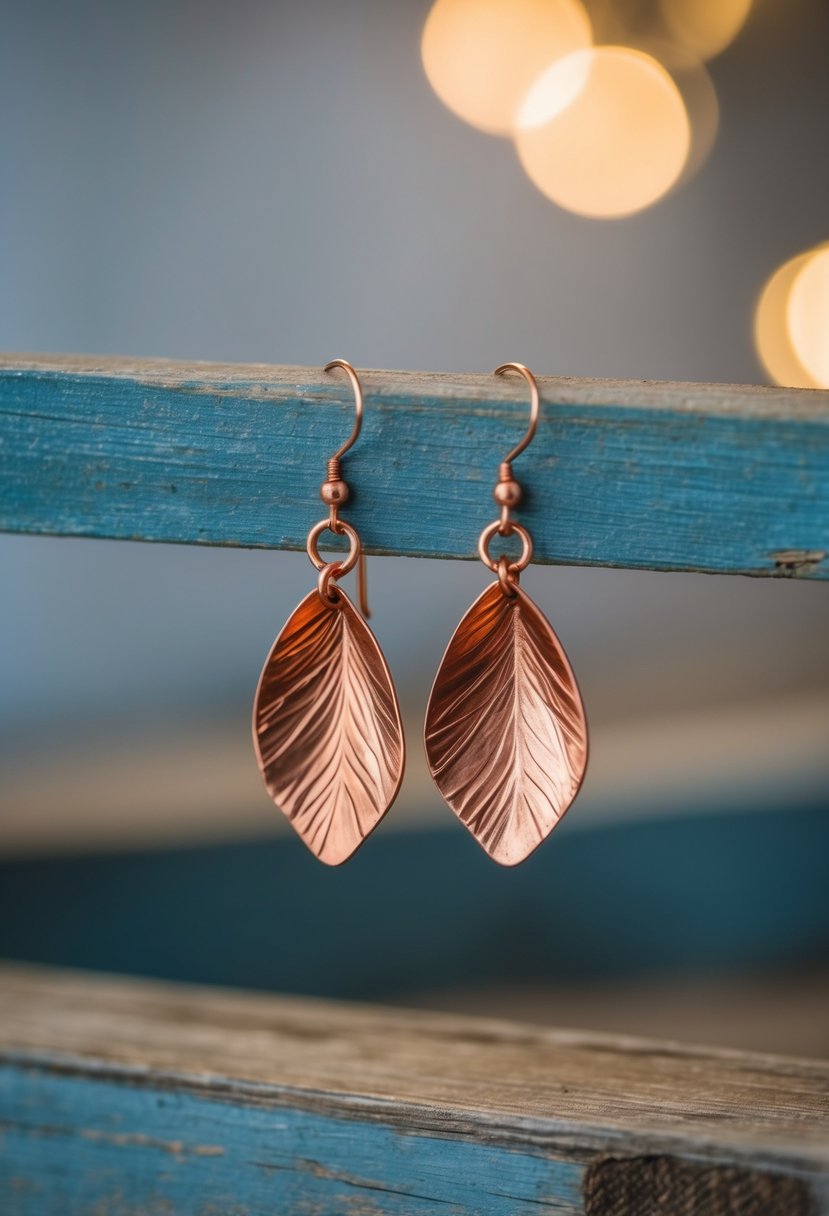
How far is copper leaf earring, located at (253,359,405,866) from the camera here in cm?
50

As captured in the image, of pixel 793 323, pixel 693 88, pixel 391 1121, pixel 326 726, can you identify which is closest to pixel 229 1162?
pixel 391 1121

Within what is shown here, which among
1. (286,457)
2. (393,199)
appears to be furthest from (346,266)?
(286,457)

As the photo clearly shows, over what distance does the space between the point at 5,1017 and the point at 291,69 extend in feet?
6.12

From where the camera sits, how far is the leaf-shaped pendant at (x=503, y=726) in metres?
0.48

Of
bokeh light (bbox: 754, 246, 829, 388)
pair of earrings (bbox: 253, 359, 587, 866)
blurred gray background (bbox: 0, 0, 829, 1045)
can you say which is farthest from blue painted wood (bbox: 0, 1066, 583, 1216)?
bokeh light (bbox: 754, 246, 829, 388)

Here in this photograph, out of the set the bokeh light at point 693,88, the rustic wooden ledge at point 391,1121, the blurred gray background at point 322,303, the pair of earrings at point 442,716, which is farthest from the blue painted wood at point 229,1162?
the bokeh light at point 693,88

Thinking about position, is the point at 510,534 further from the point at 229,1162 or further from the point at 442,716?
the point at 229,1162

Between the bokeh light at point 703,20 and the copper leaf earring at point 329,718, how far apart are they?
185cm

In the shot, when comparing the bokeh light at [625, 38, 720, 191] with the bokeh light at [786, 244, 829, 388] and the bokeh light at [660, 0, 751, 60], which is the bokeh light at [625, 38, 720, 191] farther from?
the bokeh light at [786, 244, 829, 388]

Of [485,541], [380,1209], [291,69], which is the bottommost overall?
[380,1209]

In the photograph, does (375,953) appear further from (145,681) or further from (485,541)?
(485,541)

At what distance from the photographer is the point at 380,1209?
0.52 metres

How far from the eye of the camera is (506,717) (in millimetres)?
502

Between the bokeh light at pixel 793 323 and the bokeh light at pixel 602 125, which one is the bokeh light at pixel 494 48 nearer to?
the bokeh light at pixel 602 125
